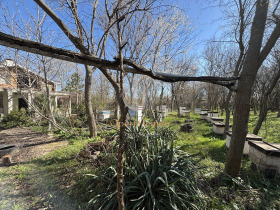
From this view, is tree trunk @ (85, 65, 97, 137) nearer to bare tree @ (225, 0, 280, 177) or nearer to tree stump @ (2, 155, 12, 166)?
tree stump @ (2, 155, 12, 166)

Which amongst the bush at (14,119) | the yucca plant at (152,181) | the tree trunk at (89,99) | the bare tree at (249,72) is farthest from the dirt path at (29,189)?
the bush at (14,119)

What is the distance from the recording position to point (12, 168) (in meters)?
3.73

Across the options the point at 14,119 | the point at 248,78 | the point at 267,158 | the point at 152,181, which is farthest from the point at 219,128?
the point at 14,119

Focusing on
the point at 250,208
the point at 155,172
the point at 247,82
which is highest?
the point at 247,82

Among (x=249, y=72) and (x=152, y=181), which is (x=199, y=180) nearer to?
(x=152, y=181)

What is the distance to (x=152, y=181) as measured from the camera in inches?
80.7

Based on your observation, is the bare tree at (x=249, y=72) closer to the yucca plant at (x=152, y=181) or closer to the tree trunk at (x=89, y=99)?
the yucca plant at (x=152, y=181)

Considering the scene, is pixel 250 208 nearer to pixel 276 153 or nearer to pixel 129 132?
pixel 276 153

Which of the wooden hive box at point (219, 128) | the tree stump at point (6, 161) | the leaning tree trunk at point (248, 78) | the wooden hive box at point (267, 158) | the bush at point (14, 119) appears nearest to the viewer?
the leaning tree trunk at point (248, 78)

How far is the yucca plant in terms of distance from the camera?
6.07 feet

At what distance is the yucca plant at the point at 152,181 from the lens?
6.07 feet

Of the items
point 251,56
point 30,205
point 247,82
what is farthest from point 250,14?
point 30,205

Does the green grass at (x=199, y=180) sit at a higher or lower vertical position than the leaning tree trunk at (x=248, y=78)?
lower

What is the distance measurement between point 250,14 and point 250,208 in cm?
558
